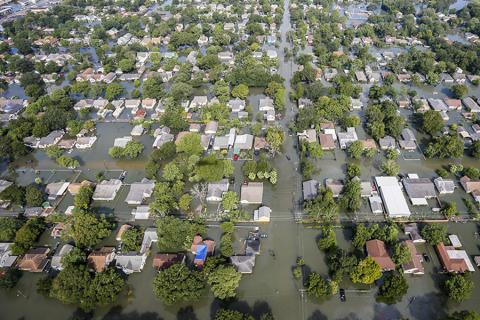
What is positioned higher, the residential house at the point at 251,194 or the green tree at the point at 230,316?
the green tree at the point at 230,316

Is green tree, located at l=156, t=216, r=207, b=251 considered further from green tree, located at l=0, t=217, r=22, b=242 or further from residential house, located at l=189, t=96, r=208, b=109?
residential house, located at l=189, t=96, r=208, b=109

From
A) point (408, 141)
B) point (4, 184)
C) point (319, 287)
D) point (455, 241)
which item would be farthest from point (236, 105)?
point (455, 241)

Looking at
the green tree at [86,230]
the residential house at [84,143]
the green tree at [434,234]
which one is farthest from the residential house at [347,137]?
the residential house at [84,143]

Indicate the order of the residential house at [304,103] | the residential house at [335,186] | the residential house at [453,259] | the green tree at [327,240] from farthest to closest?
the residential house at [304,103]
the residential house at [335,186]
the green tree at [327,240]
the residential house at [453,259]

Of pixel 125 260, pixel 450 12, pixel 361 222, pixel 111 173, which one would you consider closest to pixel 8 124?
pixel 111 173

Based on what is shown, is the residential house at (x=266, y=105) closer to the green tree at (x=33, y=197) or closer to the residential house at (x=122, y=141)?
the residential house at (x=122, y=141)

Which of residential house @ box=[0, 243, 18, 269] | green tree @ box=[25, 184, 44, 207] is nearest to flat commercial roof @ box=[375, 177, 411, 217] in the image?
residential house @ box=[0, 243, 18, 269]

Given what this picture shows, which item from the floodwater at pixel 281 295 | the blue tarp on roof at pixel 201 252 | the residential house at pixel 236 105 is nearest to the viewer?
the floodwater at pixel 281 295

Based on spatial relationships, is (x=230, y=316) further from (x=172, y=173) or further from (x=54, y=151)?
(x=54, y=151)
